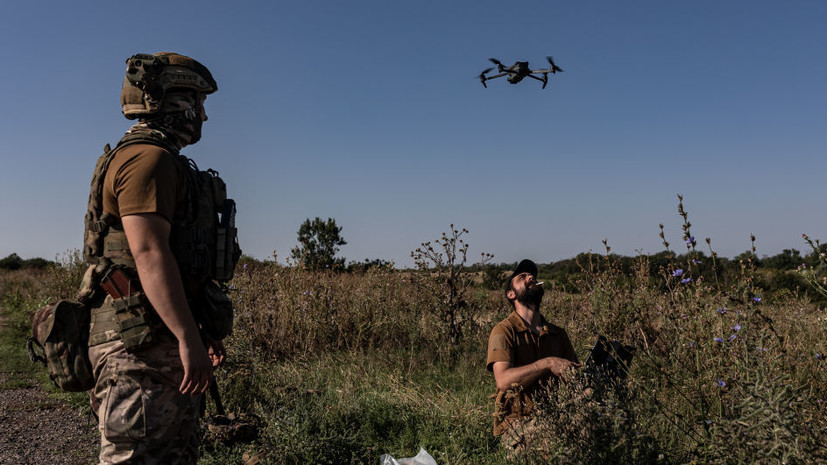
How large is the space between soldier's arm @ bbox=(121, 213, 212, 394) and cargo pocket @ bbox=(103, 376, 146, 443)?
0.60ft

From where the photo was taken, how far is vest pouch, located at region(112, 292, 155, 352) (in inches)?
80.5

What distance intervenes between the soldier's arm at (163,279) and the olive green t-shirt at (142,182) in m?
0.04

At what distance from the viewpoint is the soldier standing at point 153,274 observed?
78.2 inches

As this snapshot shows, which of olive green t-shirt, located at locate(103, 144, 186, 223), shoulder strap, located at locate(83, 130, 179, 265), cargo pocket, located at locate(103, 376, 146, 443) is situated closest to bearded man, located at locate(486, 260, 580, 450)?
cargo pocket, located at locate(103, 376, 146, 443)

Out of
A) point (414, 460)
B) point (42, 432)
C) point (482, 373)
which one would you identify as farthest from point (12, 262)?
point (414, 460)

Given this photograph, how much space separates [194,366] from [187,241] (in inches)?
20.5

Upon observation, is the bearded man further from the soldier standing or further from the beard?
the soldier standing

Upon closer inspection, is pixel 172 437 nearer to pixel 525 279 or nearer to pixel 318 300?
pixel 525 279

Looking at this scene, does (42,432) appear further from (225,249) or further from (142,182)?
(142,182)

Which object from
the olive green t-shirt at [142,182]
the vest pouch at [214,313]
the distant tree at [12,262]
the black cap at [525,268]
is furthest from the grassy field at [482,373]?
the distant tree at [12,262]

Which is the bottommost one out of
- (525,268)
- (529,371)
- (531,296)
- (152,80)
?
(529,371)

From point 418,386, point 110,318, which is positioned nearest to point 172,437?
point 110,318

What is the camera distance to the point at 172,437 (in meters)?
2.09

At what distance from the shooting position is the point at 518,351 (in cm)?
344
